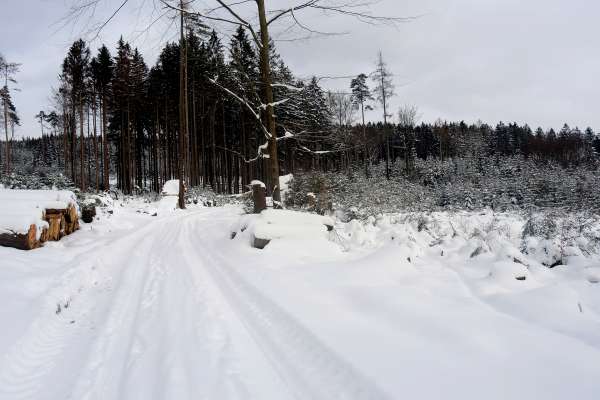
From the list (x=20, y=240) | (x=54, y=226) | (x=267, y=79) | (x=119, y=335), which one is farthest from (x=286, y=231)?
(x=54, y=226)

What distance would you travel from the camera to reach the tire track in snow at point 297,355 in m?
2.35

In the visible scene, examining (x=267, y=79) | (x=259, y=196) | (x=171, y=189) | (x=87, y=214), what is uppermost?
(x=267, y=79)

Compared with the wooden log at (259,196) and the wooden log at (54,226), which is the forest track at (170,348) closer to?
the wooden log at (54,226)

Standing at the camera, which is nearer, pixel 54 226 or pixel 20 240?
pixel 20 240

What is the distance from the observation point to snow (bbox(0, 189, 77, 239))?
6824 mm

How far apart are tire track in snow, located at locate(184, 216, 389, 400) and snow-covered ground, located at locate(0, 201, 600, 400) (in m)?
0.01

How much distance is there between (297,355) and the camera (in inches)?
114

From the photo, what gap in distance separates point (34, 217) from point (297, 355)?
7520mm

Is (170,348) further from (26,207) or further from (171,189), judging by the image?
(171,189)

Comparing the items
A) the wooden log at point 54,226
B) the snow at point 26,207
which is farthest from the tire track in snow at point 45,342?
the wooden log at point 54,226

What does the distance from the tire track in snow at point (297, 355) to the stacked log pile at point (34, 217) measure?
533cm

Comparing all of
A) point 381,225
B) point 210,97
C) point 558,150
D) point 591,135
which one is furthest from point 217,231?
point 591,135

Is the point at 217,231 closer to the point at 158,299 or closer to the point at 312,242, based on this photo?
the point at 312,242

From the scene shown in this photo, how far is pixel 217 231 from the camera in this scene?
1138 cm
